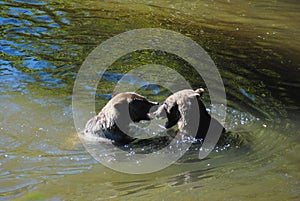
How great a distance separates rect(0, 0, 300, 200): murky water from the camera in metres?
6.32

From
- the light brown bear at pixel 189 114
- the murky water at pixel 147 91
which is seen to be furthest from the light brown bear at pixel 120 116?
the murky water at pixel 147 91

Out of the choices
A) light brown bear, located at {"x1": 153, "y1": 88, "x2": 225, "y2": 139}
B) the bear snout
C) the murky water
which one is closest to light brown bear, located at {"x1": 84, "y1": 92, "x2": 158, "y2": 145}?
the bear snout

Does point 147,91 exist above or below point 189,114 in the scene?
below

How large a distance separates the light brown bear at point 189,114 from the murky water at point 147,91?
24.8 inches

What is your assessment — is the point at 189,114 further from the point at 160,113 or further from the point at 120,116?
the point at 120,116

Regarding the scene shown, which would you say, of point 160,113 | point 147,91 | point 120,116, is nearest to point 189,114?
point 160,113

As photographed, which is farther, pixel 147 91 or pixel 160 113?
pixel 147 91

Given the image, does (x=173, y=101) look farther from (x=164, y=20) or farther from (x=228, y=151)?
(x=164, y=20)

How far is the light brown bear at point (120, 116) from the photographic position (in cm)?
782

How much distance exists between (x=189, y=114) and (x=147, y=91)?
247 centimetres

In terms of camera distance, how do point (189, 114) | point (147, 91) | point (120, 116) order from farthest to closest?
point (147, 91) → point (189, 114) → point (120, 116)

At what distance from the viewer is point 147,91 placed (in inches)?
405

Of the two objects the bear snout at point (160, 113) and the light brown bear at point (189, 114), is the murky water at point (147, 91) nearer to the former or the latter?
the light brown bear at point (189, 114)

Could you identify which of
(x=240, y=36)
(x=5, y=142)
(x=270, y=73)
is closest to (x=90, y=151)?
(x=5, y=142)
